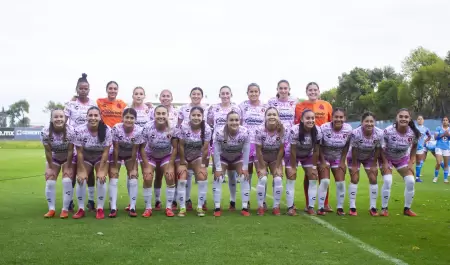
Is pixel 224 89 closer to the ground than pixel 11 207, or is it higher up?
higher up

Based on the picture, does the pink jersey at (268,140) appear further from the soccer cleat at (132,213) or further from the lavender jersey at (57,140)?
the lavender jersey at (57,140)

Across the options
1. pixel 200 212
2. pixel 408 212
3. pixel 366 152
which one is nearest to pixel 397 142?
pixel 366 152

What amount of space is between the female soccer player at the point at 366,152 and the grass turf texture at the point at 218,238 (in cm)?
28

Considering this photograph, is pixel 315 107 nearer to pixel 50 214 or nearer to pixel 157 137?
pixel 157 137

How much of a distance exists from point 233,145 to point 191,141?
2.39 feet

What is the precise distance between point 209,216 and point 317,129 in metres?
2.36

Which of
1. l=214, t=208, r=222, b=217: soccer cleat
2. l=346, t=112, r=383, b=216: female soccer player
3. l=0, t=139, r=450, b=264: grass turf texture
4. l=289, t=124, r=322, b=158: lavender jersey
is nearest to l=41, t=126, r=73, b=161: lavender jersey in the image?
l=0, t=139, r=450, b=264: grass turf texture

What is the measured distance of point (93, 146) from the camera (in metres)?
7.95

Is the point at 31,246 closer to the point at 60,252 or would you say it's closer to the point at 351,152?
the point at 60,252

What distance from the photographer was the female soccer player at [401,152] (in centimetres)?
834

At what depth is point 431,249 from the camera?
5.77 meters

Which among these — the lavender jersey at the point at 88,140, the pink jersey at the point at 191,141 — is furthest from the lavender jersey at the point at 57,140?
the pink jersey at the point at 191,141

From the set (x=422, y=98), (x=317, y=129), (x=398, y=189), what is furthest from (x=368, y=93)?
(x=317, y=129)

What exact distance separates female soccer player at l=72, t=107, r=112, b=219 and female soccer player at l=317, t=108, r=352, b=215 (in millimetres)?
3696
